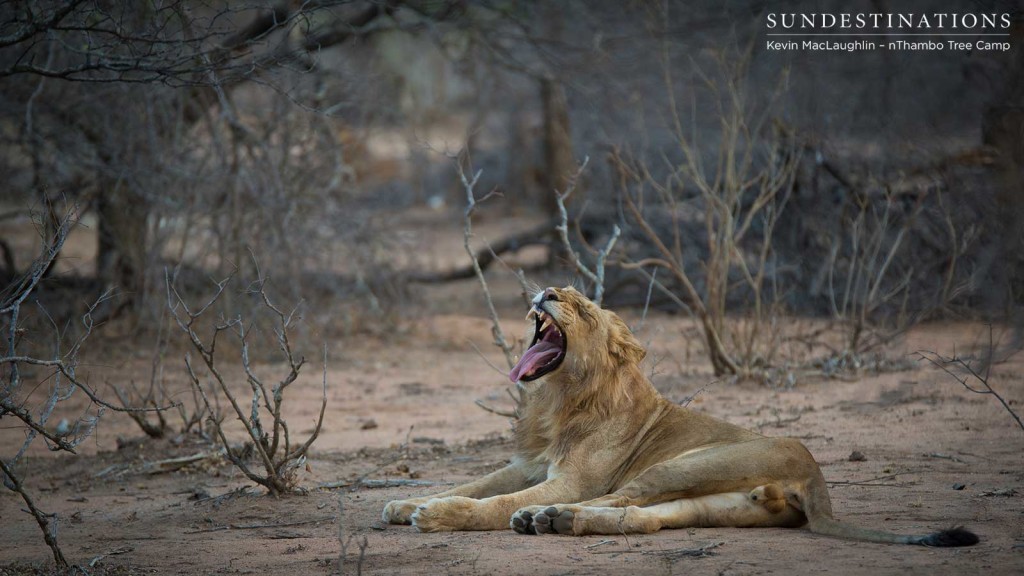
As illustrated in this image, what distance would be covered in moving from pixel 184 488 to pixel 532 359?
252cm

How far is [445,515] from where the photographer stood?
4992 mm

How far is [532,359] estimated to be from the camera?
528 cm

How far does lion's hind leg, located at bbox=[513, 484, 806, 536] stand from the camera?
4.71 meters

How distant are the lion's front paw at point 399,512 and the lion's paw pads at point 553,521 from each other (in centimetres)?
66

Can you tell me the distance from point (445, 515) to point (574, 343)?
0.99 meters

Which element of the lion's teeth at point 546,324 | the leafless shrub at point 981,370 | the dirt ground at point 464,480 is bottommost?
the dirt ground at point 464,480

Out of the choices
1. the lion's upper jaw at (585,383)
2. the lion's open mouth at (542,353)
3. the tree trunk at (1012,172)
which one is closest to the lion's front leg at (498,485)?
the lion's upper jaw at (585,383)

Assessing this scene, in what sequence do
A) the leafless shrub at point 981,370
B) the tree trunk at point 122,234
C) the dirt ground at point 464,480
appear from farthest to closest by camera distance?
the tree trunk at point 122,234 < the leafless shrub at point 981,370 < the dirt ground at point 464,480

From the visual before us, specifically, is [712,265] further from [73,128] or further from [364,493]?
[73,128]

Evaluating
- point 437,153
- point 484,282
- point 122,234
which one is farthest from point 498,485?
point 122,234

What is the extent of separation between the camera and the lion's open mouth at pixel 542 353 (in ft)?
17.2

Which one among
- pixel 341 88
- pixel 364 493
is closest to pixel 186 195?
pixel 341 88

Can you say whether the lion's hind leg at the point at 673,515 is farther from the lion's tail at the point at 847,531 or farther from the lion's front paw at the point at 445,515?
the lion's front paw at the point at 445,515

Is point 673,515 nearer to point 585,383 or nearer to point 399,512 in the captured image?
point 585,383
